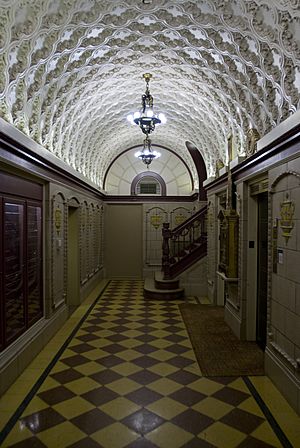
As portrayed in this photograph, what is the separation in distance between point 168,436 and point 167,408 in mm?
490

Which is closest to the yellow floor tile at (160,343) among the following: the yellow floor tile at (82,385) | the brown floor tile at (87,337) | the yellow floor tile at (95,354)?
the yellow floor tile at (95,354)

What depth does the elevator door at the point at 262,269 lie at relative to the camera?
5.47 metres

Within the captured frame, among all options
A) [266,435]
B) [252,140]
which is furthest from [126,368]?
[252,140]

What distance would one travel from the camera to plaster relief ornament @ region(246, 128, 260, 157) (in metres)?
5.22

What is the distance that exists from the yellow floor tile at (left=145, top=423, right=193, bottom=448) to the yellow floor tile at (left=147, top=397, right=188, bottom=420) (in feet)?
0.63

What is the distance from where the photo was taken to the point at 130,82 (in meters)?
7.01

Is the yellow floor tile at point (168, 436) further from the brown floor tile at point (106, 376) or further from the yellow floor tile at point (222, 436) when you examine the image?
the brown floor tile at point (106, 376)

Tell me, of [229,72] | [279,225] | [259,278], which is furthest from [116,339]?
[229,72]

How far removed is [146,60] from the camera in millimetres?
6004

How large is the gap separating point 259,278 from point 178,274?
4169 millimetres

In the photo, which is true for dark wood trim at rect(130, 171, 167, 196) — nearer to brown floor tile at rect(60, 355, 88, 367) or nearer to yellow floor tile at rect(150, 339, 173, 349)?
yellow floor tile at rect(150, 339, 173, 349)

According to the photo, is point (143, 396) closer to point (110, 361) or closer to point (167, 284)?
point (110, 361)

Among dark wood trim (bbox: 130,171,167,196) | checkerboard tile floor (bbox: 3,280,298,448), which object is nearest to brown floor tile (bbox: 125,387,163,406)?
checkerboard tile floor (bbox: 3,280,298,448)

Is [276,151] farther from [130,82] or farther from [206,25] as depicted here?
[130,82]
